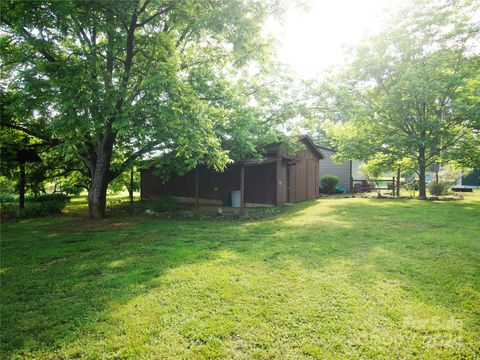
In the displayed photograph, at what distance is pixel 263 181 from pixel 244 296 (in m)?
11.6

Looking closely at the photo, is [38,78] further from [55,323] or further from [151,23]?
[55,323]

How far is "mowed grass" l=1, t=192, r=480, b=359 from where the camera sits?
2945mm

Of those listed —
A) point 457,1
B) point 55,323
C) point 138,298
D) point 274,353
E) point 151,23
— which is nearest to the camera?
point 274,353

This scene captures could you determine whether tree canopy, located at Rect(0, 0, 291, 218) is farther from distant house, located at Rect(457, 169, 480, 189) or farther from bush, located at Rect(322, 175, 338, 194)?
distant house, located at Rect(457, 169, 480, 189)

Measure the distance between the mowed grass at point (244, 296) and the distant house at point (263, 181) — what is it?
6.60 m

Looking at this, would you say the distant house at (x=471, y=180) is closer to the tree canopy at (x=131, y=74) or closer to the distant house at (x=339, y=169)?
the distant house at (x=339, y=169)

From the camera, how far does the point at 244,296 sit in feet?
13.1

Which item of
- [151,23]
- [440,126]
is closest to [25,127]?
[151,23]

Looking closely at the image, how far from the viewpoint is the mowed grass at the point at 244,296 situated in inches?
116

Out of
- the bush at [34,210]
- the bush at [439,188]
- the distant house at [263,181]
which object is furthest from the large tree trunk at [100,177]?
the bush at [439,188]

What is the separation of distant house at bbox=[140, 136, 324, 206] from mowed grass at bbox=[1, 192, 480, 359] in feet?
21.6

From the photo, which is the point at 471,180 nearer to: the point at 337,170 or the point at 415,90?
the point at 337,170

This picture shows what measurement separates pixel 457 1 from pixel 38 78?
21365 mm

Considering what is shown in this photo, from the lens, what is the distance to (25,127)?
12.3 meters
